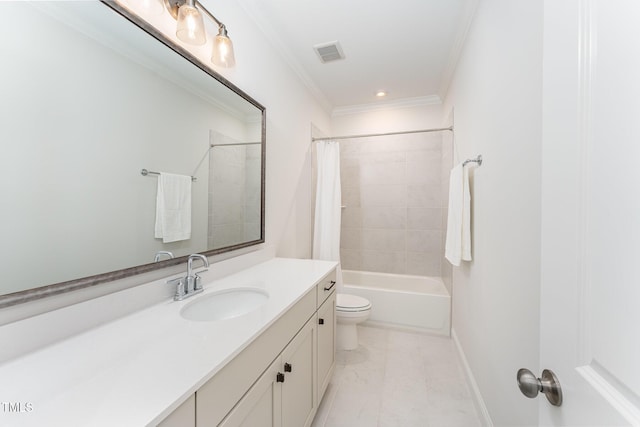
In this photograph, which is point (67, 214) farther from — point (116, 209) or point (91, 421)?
point (91, 421)

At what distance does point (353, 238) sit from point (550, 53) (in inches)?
118

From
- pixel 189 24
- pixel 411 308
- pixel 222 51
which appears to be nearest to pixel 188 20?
pixel 189 24

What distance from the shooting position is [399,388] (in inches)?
68.9

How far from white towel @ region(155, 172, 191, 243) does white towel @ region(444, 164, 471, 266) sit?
1.68 m

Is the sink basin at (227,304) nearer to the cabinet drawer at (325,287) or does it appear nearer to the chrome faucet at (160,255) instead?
the chrome faucet at (160,255)

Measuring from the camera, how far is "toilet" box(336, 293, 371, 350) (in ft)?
6.98

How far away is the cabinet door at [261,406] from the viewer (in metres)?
0.75

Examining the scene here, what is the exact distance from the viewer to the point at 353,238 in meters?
3.44

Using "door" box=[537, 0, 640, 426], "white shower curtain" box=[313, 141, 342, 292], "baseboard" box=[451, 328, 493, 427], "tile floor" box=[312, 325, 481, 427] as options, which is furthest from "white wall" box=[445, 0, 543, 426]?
"white shower curtain" box=[313, 141, 342, 292]

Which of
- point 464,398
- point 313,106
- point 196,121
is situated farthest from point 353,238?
point 196,121

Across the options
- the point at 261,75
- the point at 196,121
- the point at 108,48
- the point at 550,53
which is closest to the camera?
the point at 550,53

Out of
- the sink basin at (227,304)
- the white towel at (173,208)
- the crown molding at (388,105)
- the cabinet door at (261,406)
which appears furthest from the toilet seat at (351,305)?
the crown molding at (388,105)

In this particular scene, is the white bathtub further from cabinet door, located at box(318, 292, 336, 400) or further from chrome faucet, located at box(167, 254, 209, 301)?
chrome faucet, located at box(167, 254, 209, 301)

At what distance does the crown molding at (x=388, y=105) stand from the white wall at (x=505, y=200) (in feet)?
4.17
